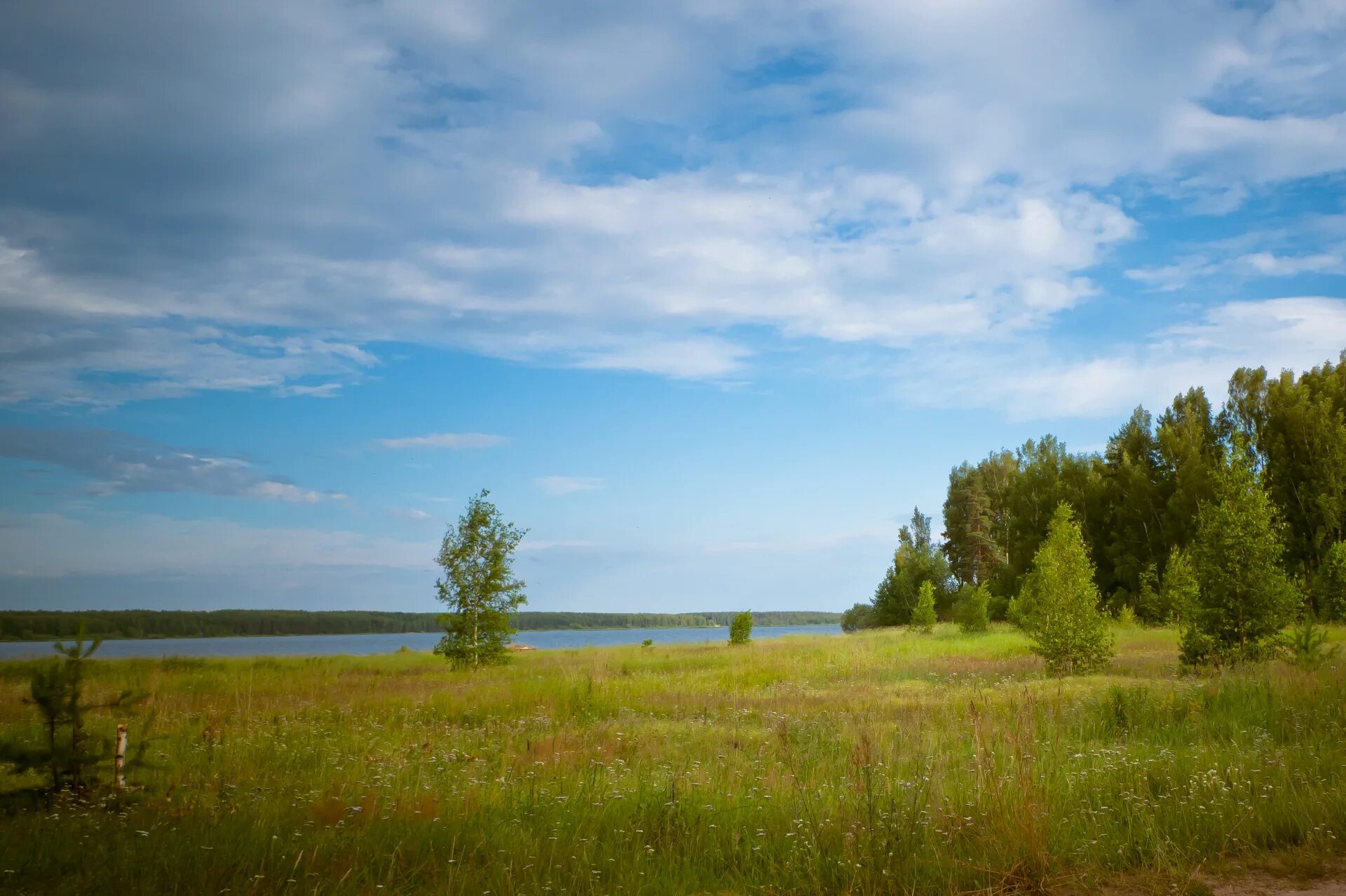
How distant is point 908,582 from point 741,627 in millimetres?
24274

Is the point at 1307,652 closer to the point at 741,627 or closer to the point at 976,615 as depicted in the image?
the point at 976,615

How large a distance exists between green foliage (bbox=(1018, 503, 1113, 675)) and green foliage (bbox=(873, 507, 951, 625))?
36.5 m

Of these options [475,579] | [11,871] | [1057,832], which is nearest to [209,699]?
[475,579]

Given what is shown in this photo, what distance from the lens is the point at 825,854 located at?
16.6 feet

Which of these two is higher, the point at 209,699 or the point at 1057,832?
the point at 1057,832

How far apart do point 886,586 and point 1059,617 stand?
46.7 meters

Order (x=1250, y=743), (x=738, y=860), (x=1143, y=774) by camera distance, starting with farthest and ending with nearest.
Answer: (x=1250, y=743)
(x=1143, y=774)
(x=738, y=860)

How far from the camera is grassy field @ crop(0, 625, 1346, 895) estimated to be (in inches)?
185

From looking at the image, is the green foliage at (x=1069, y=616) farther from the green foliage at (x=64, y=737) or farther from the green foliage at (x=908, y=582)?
the green foliage at (x=908, y=582)

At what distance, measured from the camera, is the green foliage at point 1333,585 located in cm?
2917

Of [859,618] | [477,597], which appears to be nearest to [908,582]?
[859,618]

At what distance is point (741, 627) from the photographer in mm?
42594

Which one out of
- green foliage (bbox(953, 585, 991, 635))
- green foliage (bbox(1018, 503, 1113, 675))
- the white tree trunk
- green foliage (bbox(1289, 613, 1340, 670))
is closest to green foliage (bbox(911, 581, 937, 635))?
green foliage (bbox(953, 585, 991, 635))

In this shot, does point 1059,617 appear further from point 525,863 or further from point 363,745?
point 525,863
